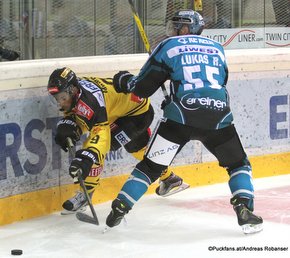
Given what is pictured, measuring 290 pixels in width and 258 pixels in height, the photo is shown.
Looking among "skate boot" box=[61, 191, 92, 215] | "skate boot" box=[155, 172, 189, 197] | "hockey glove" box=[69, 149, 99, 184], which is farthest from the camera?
"skate boot" box=[155, 172, 189, 197]

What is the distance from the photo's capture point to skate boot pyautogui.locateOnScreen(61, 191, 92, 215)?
491 centimetres

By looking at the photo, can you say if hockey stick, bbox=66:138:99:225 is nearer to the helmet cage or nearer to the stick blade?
the stick blade

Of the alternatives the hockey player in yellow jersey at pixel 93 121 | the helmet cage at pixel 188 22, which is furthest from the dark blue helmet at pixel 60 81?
the helmet cage at pixel 188 22

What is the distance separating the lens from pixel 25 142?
4.81 m

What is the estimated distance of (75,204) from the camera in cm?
492

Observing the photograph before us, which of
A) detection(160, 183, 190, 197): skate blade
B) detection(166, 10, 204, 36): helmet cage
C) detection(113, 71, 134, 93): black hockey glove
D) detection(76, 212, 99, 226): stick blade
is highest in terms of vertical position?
detection(166, 10, 204, 36): helmet cage

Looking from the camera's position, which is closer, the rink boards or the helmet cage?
the helmet cage

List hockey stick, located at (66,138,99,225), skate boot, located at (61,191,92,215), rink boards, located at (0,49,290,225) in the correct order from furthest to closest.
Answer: skate boot, located at (61,191,92,215) < rink boards, located at (0,49,290,225) < hockey stick, located at (66,138,99,225)

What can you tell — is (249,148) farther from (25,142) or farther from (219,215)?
(25,142)

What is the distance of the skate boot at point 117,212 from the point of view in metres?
4.41

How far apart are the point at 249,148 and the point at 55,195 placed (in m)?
1.70

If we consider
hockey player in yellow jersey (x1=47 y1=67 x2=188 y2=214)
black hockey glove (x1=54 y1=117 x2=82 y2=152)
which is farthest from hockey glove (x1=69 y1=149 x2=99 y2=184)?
black hockey glove (x1=54 y1=117 x2=82 y2=152)

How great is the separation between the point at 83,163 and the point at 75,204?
0.47m

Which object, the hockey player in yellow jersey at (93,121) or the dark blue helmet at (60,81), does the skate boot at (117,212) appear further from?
the dark blue helmet at (60,81)
